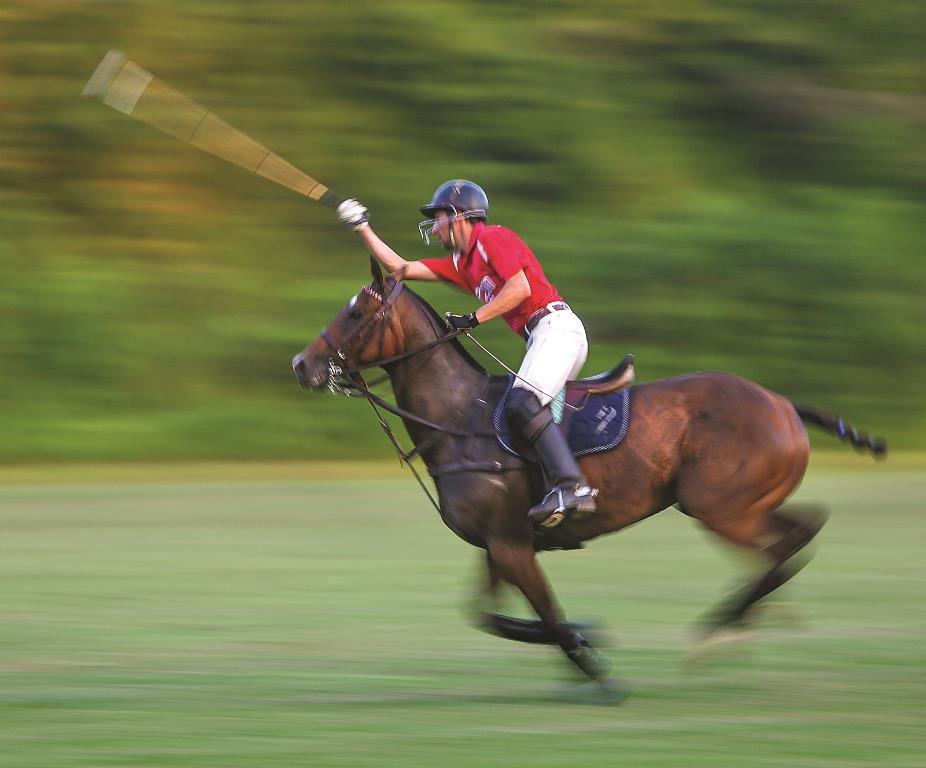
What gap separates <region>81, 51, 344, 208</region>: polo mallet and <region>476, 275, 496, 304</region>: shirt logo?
31.6 inches

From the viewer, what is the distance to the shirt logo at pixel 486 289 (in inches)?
319

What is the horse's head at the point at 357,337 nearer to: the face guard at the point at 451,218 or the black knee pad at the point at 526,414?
the face guard at the point at 451,218

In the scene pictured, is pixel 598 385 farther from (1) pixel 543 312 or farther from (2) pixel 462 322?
(2) pixel 462 322

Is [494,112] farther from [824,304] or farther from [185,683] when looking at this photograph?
[185,683]

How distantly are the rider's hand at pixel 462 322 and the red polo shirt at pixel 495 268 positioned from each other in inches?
6.6

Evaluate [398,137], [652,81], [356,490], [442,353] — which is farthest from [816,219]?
[442,353]

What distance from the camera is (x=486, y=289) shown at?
26.7 ft

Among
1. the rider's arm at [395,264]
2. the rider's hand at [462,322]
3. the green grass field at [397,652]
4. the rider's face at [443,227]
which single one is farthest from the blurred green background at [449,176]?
the rider's face at [443,227]

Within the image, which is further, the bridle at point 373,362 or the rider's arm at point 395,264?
the rider's arm at point 395,264

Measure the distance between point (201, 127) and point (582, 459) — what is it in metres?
2.42

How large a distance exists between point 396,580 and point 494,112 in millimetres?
13942

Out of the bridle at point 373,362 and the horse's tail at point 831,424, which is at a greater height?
the horse's tail at point 831,424

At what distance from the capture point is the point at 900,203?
25281 mm

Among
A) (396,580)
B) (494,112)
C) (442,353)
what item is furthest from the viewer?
(494,112)
